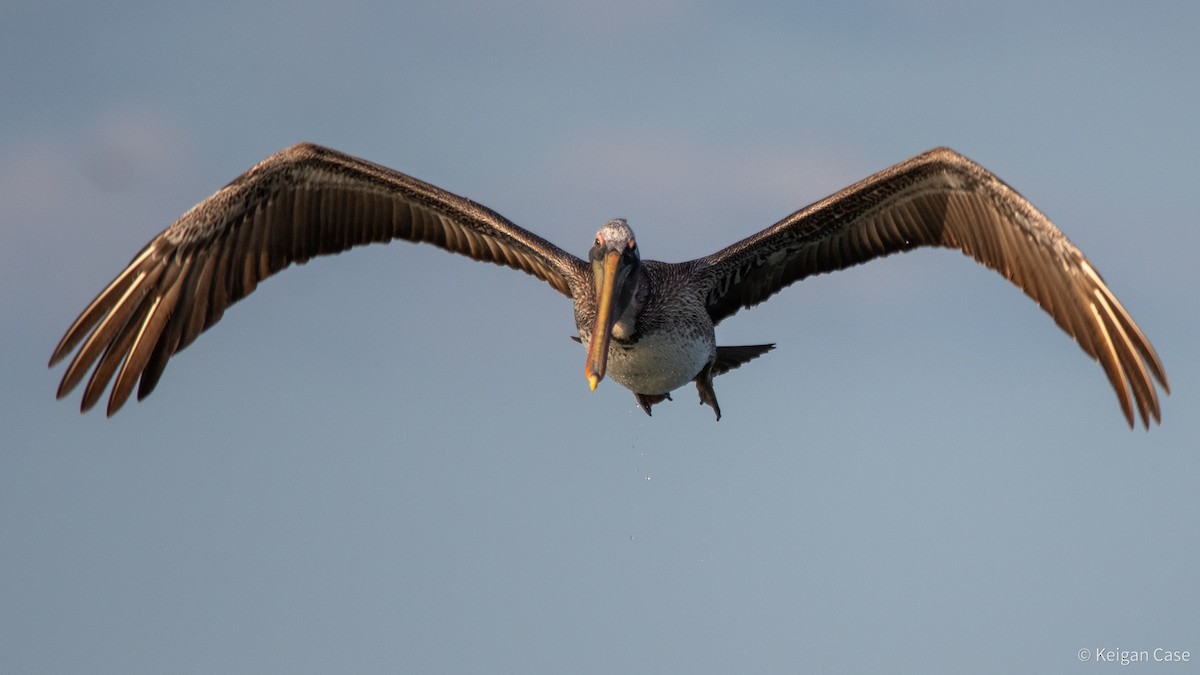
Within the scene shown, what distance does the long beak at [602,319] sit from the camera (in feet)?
37.3

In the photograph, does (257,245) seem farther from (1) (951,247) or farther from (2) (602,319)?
(1) (951,247)

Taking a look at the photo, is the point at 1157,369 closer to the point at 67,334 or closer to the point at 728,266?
the point at 728,266

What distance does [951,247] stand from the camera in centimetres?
1311

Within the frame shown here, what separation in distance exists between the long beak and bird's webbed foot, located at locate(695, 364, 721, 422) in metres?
1.86

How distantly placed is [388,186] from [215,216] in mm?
1653

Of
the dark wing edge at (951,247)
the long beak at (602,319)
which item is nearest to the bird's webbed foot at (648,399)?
the dark wing edge at (951,247)

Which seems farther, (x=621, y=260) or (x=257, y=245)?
(x=257, y=245)

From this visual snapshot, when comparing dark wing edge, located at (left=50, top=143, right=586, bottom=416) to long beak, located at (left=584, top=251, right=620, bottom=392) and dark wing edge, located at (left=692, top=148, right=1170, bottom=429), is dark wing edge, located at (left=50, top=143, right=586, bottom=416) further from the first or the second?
dark wing edge, located at (left=692, top=148, right=1170, bottom=429)

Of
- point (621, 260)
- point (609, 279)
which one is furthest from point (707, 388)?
point (609, 279)

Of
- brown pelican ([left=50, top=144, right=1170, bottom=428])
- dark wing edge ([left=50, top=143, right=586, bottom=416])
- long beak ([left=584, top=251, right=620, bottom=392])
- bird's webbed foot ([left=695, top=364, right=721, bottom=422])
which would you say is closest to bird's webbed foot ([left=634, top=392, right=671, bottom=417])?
brown pelican ([left=50, top=144, right=1170, bottom=428])

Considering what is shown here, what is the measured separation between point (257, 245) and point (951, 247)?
6.25 meters

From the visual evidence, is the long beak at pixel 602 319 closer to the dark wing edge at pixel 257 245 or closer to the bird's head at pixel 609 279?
the bird's head at pixel 609 279

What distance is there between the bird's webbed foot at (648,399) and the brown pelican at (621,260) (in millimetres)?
14

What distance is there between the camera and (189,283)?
41.5 feet
